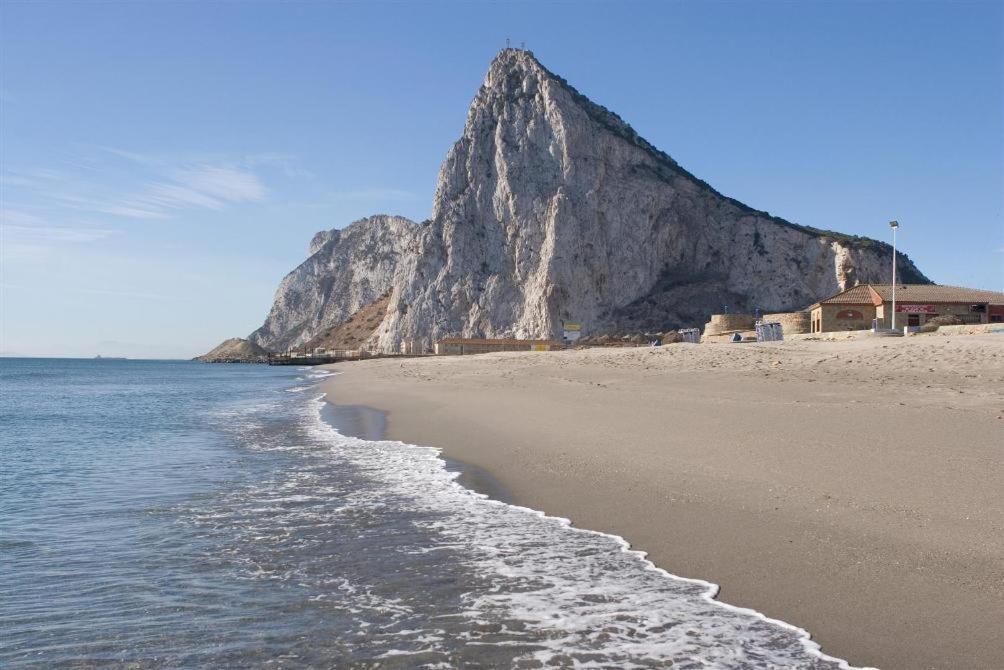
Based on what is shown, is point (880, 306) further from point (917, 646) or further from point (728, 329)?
point (917, 646)

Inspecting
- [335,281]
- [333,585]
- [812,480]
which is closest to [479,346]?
[812,480]

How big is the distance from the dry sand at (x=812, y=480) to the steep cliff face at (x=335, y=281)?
133m

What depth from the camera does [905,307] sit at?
119 feet

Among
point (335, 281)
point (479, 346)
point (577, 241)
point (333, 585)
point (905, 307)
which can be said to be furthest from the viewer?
point (335, 281)

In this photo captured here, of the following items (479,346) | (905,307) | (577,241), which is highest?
(577,241)

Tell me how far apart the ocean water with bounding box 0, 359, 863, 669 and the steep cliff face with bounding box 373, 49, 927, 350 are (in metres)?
68.8

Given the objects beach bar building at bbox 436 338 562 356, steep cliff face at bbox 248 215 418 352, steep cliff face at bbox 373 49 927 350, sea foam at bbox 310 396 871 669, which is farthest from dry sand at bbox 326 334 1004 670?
steep cliff face at bbox 248 215 418 352

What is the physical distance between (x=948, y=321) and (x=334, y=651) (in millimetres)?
36739

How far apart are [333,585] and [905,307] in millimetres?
37951

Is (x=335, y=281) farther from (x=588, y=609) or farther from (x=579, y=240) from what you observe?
(x=588, y=609)

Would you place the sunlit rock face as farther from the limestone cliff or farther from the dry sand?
the limestone cliff

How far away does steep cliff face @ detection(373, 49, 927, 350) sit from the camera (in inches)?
3056

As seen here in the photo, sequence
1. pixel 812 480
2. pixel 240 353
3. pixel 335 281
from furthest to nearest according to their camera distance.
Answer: pixel 335 281 → pixel 240 353 → pixel 812 480

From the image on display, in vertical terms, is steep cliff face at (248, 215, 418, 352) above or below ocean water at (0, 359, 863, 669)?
above
